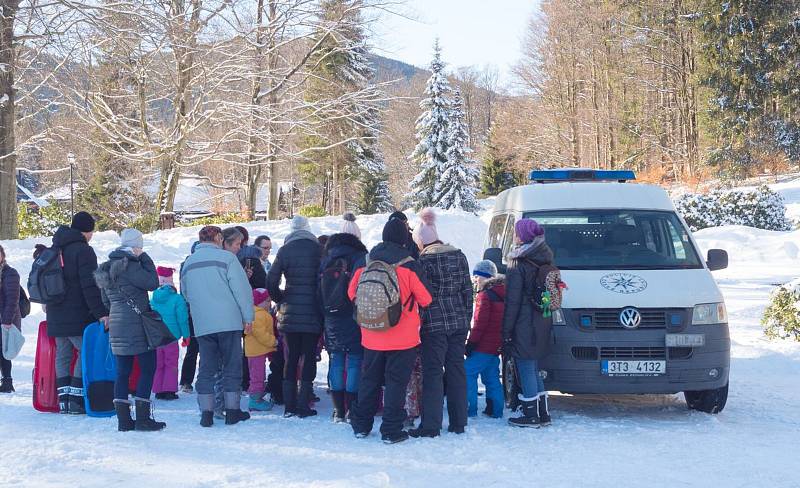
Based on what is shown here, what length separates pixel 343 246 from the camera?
7.47 metres

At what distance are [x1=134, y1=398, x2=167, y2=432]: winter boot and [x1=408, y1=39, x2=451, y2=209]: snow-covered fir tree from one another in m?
44.0

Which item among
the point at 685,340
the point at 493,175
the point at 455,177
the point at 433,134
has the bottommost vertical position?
the point at 685,340

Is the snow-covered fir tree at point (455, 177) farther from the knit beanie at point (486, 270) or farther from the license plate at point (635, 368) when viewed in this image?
the license plate at point (635, 368)

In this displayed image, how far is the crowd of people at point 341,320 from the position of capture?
22.2ft

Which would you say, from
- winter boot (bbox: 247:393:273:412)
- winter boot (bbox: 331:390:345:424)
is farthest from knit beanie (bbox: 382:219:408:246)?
winter boot (bbox: 247:393:273:412)

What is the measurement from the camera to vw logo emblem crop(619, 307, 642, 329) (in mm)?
7168

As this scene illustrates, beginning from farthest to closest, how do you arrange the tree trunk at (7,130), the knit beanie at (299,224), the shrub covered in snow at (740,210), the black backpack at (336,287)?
Result: the shrub covered in snow at (740,210) → the tree trunk at (7,130) → the knit beanie at (299,224) → the black backpack at (336,287)

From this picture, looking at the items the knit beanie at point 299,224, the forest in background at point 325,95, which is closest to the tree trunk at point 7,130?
the forest in background at point 325,95

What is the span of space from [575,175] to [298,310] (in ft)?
13.5

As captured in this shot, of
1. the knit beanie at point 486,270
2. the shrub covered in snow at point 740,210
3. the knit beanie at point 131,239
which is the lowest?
the knit beanie at point 486,270

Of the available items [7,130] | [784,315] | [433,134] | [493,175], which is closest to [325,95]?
[7,130]

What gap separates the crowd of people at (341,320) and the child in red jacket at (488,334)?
0.04 ft

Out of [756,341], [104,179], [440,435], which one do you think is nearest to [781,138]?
[756,341]

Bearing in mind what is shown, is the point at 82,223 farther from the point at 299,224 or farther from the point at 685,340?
the point at 685,340
